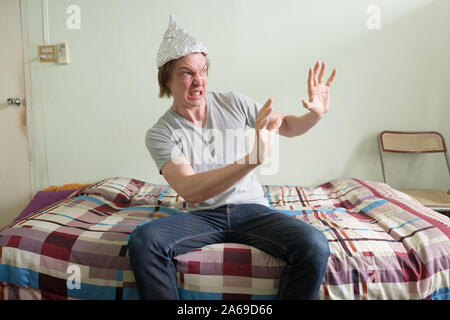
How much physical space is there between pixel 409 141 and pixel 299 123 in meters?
1.33

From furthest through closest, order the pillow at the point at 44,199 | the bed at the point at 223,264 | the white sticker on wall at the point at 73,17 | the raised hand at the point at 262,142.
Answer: the white sticker on wall at the point at 73,17, the pillow at the point at 44,199, the bed at the point at 223,264, the raised hand at the point at 262,142

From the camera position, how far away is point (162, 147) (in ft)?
4.58

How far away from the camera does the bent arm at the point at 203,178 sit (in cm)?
112

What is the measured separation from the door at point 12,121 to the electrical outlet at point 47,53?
17cm

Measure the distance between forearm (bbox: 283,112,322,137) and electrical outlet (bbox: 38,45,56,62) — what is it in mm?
1913

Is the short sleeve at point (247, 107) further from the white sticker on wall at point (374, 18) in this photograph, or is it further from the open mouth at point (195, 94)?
the white sticker on wall at point (374, 18)

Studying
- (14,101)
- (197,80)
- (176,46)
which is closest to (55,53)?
(14,101)

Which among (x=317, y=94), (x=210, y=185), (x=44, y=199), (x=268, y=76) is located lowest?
(x=44, y=199)

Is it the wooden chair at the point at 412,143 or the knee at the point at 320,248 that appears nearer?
the knee at the point at 320,248

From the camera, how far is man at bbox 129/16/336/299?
1116 millimetres

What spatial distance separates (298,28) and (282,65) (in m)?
0.28

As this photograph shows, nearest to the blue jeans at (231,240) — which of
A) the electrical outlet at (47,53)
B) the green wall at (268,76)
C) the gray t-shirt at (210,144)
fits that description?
the gray t-shirt at (210,144)

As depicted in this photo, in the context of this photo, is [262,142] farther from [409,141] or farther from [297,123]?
[409,141]
